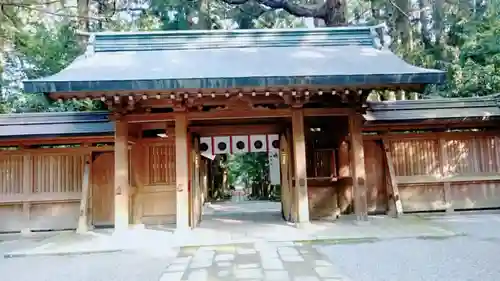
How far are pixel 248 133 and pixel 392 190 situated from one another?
288 centimetres

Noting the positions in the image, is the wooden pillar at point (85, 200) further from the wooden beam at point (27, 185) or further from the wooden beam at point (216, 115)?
the wooden beam at point (216, 115)

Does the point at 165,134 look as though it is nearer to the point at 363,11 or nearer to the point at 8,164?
the point at 8,164

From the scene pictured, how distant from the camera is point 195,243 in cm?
573

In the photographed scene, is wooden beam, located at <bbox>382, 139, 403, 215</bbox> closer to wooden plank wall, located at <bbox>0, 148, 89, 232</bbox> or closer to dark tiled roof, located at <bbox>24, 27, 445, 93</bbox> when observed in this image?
dark tiled roof, located at <bbox>24, 27, 445, 93</bbox>

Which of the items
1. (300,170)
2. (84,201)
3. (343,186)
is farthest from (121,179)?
(343,186)

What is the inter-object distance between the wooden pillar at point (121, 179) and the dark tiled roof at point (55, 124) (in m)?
1.07

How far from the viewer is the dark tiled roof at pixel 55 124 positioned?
7.68m

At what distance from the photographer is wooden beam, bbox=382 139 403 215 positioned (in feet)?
25.4

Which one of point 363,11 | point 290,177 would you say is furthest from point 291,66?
point 363,11

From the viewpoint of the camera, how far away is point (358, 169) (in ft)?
22.7

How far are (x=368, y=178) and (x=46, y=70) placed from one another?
30.9 feet

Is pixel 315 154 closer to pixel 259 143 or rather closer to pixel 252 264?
pixel 259 143

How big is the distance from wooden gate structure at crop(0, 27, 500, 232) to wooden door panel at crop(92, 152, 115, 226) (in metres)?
0.02

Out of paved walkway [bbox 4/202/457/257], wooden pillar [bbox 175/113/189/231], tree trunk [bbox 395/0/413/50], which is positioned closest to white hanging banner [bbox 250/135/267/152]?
paved walkway [bbox 4/202/457/257]
